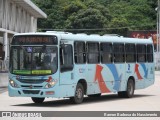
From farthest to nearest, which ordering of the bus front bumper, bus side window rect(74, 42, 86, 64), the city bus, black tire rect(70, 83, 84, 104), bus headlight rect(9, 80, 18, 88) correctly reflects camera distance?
1. bus side window rect(74, 42, 86, 64)
2. black tire rect(70, 83, 84, 104)
3. bus headlight rect(9, 80, 18, 88)
4. the city bus
5. the bus front bumper

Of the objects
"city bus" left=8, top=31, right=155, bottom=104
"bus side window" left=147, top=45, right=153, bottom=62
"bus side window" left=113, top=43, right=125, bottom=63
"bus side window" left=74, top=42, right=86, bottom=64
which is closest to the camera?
"city bus" left=8, top=31, right=155, bottom=104

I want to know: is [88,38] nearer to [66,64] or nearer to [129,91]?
[66,64]

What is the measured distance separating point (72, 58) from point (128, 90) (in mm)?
5296

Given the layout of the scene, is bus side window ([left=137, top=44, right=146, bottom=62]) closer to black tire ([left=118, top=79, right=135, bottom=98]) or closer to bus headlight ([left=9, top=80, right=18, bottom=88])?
black tire ([left=118, top=79, right=135, bottom=98])

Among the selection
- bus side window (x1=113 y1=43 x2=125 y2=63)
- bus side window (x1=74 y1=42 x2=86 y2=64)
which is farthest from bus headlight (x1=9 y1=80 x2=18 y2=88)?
bus side window (x1=113 y1=43 x2=125 y2=63)

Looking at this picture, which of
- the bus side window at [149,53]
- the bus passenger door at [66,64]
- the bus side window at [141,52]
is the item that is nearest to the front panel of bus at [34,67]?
the bus passenger door at [66,64]

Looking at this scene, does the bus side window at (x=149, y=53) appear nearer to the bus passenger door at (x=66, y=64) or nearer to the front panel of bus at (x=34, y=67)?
the bus passenger door at (x=66, y=64)

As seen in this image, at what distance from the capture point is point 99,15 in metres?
87.9

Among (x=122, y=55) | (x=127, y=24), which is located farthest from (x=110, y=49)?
(x=127, y=24)

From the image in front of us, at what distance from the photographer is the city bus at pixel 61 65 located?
1897 cm

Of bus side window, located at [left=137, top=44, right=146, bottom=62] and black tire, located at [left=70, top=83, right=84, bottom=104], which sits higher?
bus side window, located at [left=137, top=44, right=146, bottom=62]

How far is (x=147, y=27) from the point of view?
96.1 metres

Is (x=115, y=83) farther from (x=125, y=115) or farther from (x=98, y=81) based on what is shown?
(x=125, y=115)

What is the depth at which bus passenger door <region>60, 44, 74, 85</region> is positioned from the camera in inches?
754
